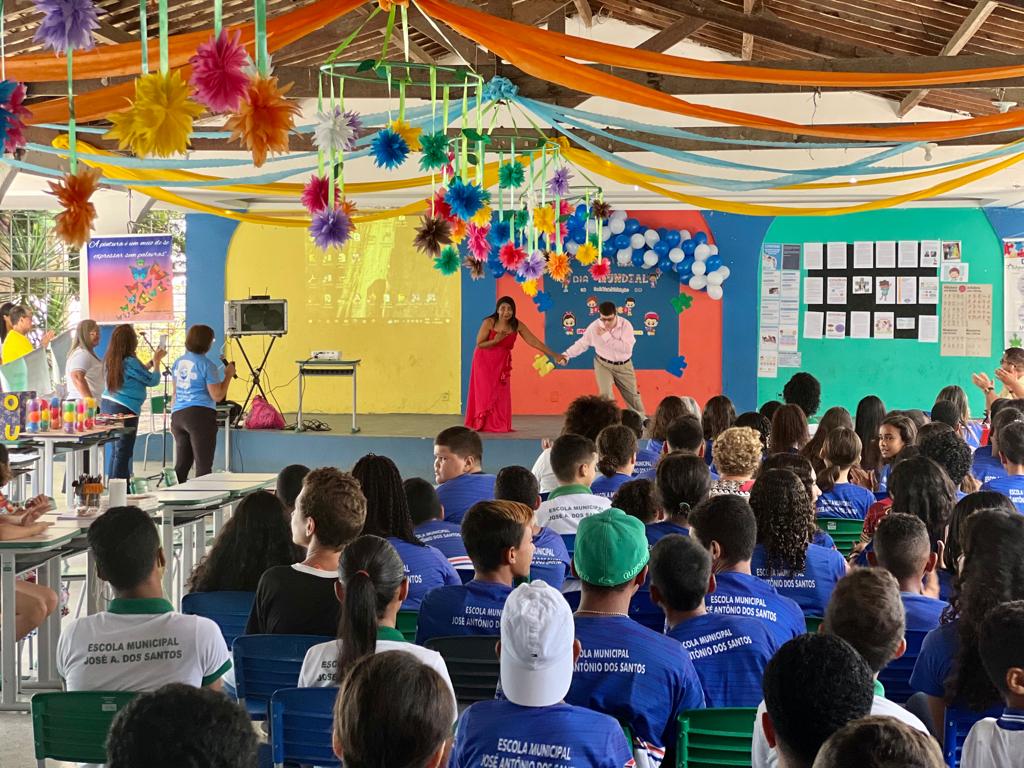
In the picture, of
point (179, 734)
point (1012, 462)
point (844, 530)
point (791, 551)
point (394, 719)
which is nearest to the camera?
point (179, 734)

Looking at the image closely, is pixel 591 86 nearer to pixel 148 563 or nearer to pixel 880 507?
pixel 880 507

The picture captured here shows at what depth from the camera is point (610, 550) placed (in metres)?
2.94

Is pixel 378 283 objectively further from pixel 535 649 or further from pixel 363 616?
pixel 535 649

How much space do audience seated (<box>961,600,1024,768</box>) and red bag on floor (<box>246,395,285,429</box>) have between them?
1059 cm

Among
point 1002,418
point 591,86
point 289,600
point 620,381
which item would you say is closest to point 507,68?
point 591,86

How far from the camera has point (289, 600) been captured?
350 centimetres

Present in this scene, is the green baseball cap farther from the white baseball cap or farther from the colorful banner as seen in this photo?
the colorful banner

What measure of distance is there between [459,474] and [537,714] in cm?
347

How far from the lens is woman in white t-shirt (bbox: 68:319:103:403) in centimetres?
935

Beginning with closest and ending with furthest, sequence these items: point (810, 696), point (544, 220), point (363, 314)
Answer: point (810, 696)
point (544, 220)
point (363, 314)

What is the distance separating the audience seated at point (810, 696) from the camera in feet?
6.46

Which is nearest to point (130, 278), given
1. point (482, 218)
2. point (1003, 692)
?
point (482, 218)

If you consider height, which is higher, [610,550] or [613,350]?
[613,350]

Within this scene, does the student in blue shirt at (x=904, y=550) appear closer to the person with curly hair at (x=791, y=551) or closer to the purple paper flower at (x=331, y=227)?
the person with curly hair at (x=791, y=551)
